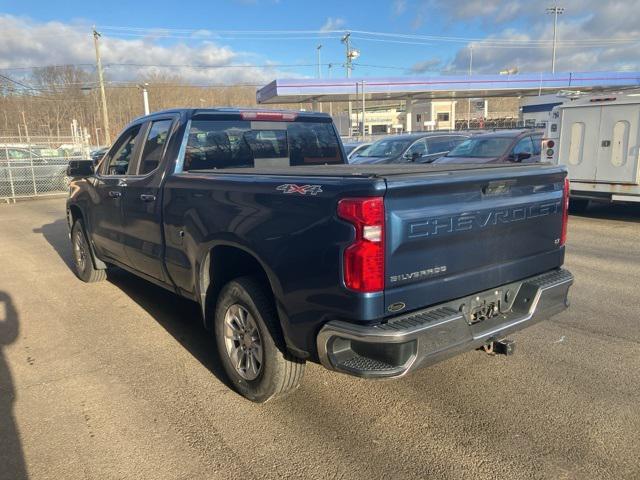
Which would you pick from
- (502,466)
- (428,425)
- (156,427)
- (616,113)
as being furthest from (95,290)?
(616,113)

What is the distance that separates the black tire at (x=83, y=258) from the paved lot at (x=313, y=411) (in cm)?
129

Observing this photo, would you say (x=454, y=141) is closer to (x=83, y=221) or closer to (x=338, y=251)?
(x=83, y=221)

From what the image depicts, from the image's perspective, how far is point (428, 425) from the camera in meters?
3.28

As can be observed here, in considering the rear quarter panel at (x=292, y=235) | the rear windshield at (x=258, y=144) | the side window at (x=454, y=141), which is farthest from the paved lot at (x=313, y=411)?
the side window at (x=454, y=141)

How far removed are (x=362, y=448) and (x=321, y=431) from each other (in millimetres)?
309

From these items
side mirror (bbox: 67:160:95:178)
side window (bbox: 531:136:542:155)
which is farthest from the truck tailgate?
side window (bbox: 531:136:542:155)

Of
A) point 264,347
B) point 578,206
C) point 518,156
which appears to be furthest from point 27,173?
point 264,347

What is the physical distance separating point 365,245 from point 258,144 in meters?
2.52

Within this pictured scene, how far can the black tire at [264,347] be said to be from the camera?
10.7 ft

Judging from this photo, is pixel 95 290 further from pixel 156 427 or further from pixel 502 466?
pixel 502 466

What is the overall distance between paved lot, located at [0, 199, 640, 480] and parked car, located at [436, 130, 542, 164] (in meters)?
7.48

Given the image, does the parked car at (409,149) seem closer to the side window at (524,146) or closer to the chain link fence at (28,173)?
the side window at (524,146)

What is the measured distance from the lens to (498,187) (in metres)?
3.20

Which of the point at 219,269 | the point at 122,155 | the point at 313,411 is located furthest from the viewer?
the point at 122,155
